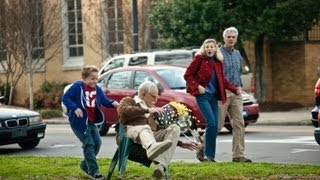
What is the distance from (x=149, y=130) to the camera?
8.65m

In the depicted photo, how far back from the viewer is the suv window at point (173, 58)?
22031 millimetres

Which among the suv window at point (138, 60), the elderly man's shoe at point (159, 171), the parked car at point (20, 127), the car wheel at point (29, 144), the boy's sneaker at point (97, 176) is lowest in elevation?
the car wheel at point (29, 144)

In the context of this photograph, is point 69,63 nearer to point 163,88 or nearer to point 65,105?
point 163,88

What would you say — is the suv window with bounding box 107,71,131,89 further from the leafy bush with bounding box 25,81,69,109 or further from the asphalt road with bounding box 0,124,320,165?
the leafy bush with bounding box 25,81,69,109

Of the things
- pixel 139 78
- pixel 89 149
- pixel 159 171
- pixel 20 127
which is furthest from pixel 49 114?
pixel 159 171

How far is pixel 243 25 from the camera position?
25500 millimetres

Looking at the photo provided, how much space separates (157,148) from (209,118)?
8.43 ft

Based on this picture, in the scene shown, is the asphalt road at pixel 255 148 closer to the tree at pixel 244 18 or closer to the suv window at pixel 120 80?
the suv window at pixel 120 80

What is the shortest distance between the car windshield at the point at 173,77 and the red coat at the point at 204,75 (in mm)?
6044

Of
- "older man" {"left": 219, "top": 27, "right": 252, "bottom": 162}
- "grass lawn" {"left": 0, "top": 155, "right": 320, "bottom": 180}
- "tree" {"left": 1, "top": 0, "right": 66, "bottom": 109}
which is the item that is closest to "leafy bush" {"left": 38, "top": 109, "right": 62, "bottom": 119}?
"tree" {"left": 1, "top": 0, "right": 66, "bottom": 109}

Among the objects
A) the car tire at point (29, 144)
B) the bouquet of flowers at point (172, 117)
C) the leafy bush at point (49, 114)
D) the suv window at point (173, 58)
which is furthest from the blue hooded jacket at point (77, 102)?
the leafy bush at point (49, 114)

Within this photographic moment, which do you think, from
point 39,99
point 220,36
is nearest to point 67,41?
point 39,99

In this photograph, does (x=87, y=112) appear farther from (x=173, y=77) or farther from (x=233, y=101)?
(x=173, y=77)

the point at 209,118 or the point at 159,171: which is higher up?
the point at 209,118
